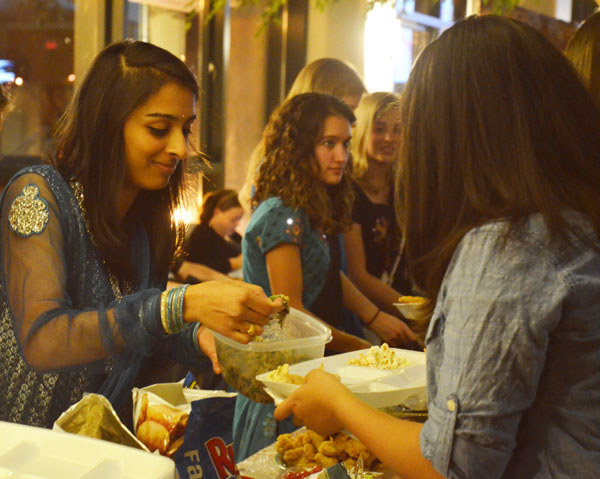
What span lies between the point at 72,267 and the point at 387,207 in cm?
181

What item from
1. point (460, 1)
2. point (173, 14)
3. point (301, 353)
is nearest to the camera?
point (301, 353)

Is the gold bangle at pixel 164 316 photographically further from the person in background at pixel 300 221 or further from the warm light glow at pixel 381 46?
the warm light glow at pixel 381 46

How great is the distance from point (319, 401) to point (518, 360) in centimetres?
41

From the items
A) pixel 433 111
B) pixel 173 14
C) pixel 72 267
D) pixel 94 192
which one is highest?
pixel 173 14

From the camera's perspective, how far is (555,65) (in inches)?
42.3

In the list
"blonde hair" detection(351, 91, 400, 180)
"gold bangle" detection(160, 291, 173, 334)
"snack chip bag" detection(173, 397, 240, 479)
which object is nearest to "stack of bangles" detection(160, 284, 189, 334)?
"gold bangle" detection(160, 291, 173, 334)

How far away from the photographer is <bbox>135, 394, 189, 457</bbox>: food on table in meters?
1.14

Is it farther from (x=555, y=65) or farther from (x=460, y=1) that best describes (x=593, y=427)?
(x=460, y=1)

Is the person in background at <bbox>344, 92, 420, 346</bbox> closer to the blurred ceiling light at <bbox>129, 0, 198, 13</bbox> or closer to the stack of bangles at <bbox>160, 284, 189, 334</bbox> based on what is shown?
the stack of bangles at <bbox>160, 284, 189, 334</bbox>

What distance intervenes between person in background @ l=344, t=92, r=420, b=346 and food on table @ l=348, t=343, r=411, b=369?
134 centimetres

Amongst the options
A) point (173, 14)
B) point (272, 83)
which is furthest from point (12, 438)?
point (272, 83)

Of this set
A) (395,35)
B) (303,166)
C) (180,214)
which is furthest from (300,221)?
(395,35)

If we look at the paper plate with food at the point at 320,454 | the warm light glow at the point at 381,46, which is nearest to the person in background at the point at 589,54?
the paper plate with food at the point at 320,454

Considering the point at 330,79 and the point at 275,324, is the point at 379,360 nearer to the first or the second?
the point at 275,324
